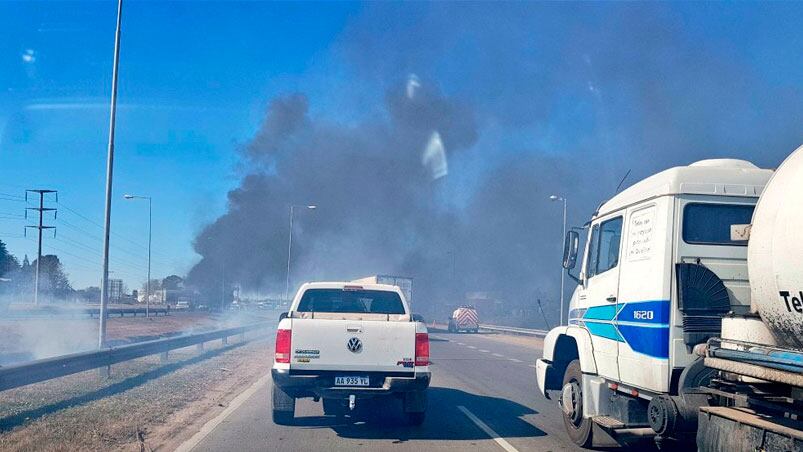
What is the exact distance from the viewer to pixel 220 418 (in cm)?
1002

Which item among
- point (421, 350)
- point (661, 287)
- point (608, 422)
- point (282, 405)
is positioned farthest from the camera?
point (282, 405)

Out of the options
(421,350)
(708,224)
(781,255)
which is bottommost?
(421,350)

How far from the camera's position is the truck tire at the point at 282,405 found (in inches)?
363

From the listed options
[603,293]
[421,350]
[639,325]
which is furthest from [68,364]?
[639,325]

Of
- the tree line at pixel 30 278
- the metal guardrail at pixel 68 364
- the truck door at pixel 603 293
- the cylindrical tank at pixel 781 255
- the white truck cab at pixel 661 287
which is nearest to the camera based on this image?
the cylindrical tank at pixel 781 255

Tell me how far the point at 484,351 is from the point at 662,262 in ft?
66.4

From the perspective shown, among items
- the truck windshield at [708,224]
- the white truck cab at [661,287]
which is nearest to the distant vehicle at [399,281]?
the white truck cab at [661,287]

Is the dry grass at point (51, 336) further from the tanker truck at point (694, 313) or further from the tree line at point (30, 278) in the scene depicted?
the tree line at point (30, 278)

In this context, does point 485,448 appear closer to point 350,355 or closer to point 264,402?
point 350,355

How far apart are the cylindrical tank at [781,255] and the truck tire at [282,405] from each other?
5.70 m

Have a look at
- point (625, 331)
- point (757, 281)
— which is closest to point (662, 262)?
point (625, 331)

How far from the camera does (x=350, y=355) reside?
8781mm

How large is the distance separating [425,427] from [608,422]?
2.87 meters

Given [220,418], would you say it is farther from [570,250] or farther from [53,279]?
[53,279]
